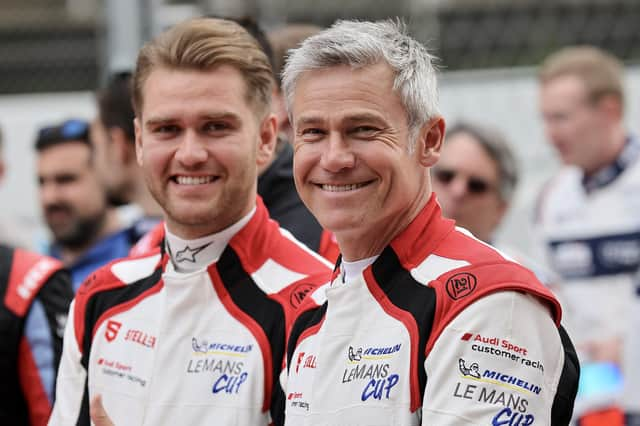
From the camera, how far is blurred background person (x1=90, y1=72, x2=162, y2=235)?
16.6 feet

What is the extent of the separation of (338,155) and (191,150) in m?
0.55

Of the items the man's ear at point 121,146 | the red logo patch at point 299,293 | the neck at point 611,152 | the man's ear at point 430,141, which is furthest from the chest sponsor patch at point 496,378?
the neck at point 611,152

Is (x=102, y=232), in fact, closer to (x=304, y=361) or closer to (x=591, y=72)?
(x=591, y=72)

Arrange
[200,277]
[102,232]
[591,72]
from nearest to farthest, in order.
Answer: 1. [200,277]
2. [102,232]
3. [591,72]

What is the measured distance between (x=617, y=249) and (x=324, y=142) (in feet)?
12.8

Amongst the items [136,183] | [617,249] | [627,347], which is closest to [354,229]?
[136,183]

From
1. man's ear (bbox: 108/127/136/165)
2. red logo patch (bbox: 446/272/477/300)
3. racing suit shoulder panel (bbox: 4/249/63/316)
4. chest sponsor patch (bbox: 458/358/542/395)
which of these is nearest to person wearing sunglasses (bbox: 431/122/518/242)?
man's ear (bbox: 108/127/136/165)

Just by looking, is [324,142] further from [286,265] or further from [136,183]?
[136,183]

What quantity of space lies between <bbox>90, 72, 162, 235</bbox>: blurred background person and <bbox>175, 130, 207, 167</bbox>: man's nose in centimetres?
192

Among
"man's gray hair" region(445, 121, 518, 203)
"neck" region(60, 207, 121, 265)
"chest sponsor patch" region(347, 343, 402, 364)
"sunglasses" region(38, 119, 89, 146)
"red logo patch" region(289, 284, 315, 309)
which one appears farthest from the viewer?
"sunglasses" region(38, 119, 89, 146)

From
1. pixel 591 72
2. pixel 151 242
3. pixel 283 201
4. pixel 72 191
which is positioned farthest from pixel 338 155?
pixel 591 72

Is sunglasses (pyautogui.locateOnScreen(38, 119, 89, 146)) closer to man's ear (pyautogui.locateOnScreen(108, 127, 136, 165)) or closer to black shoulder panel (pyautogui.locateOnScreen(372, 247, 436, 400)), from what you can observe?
man's ear (pyautogui.locateOnScreen(108, 127, 136, 165))

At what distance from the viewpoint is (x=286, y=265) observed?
3.09 meters

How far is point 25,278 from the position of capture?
4043 mm
